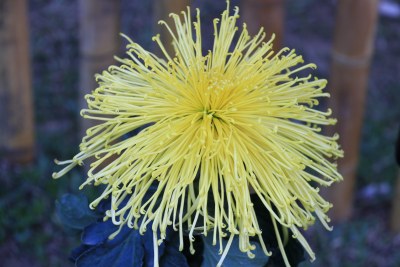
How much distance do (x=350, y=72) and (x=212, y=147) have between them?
3.96 feet

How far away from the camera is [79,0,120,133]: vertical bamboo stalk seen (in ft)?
5.76

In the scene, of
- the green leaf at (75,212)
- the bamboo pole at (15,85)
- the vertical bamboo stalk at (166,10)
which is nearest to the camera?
the green leaf at (75,212)

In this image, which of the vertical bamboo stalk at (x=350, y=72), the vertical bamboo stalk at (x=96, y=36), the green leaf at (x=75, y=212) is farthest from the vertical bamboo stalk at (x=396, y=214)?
the green leaf at (x=75, y=212)

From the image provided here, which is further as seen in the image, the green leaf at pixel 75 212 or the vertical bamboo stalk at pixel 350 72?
the vertical bamboo stalk at pixel 350 72

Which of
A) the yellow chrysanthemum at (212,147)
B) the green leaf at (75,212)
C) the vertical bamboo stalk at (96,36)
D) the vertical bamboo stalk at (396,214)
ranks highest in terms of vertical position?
the vertical bamboo stalk at (96,36)

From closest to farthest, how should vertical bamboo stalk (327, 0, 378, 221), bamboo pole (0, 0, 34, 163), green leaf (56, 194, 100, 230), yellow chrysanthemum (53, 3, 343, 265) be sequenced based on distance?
yellow chrysanthemum (53, 3, 343, 265)
green leaf (56, 194, 100, 230)
vertical bamboo stalk (327, 0, 378, 221)
bamboo pole (0, 0, 34, 163)

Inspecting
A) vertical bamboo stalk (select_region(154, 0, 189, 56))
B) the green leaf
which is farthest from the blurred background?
the green leaf

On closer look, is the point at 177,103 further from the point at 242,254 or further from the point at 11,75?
the point at 11,75

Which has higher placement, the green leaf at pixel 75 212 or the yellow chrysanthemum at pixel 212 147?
the yellow chrysanthemum at pixel 212 147

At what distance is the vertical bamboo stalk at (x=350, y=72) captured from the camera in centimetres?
170

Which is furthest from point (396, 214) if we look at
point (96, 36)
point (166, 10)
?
point (96, 36)

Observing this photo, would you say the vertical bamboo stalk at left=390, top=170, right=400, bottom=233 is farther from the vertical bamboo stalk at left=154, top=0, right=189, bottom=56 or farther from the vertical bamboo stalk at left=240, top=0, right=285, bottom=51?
the vertical bamboo stalk at left=154, top=0, right=189, bottom=56

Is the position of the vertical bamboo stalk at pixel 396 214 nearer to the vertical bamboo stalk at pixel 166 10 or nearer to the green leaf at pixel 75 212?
the vertical bamboo stalk at pixel 166 10

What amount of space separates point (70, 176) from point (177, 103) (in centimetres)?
139
